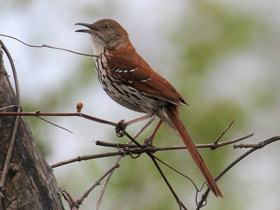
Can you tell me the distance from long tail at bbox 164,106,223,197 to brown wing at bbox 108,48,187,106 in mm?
114

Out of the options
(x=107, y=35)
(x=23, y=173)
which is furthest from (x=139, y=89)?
(x=23, y=173)

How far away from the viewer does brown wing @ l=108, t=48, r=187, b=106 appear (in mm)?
4180

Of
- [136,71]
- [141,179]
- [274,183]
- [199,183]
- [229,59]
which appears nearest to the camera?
[136,71]

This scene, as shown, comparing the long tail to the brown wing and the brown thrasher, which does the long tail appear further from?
the brown wing

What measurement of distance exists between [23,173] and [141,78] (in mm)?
1786

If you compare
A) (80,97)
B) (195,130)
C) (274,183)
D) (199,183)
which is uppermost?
(80,97)

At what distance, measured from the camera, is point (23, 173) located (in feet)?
8.71

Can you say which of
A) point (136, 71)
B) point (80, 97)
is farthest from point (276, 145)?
point (136, 71)

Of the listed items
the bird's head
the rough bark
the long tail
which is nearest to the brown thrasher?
the long tail

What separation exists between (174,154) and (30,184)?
11.4ft

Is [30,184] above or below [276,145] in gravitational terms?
above

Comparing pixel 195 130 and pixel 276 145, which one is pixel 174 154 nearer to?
pixel 195 130

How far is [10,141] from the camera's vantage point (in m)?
Answer: 2.64

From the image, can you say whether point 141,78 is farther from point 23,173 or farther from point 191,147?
point 23,173
